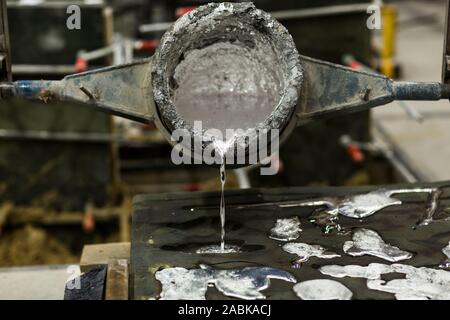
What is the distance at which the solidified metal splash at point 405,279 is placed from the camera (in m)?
2.35

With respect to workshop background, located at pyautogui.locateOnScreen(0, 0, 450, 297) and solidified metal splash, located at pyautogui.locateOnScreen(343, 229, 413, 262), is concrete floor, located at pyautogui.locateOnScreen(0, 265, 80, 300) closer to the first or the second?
solidified metal splash, located at pyautogui.locateOnScreen(343, 229, 413, 262)

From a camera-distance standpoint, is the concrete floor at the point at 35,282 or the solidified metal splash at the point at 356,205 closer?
the solidified metal splash at the point at 356,205

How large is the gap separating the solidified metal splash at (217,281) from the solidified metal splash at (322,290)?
52 millimetres

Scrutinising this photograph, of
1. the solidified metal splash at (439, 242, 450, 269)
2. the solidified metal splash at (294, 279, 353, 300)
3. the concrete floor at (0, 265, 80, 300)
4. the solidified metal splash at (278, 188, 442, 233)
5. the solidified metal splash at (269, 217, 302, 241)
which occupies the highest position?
the solidified metal splash at (278, 188, 442, 233)

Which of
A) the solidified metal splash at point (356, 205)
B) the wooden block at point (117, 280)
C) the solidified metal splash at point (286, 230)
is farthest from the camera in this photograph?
the solidified metal splash at point (356, 205)

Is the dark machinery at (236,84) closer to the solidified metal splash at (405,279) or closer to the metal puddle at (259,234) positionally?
the metal puddle at (259,234)

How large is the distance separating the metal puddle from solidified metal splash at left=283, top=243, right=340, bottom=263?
0.02 metres

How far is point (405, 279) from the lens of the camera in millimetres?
2430

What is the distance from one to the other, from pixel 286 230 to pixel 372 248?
1.03 feet

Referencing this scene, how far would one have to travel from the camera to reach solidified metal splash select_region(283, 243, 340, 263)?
2.58 metres

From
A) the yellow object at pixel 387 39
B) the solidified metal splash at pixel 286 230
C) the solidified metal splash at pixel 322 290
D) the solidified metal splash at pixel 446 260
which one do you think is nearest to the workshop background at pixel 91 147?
the yellow object at pixel 387 39

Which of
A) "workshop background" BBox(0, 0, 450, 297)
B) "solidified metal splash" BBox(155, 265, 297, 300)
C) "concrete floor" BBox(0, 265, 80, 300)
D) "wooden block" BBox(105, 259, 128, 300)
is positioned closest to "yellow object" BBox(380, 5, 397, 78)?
"workshop background" BBox(0, 0, 450, 297)

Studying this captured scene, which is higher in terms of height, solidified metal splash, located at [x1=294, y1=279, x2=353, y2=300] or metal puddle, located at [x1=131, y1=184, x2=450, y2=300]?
metal puddle, located at [x1=131, y1=184, x2=450, y2=300]
